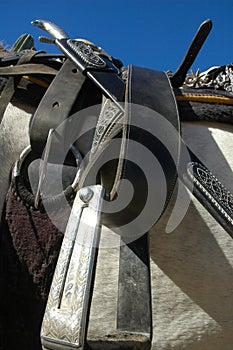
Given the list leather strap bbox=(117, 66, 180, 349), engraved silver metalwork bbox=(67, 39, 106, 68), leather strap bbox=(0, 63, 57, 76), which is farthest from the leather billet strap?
leather strap bbox=(0, 63, 57, 76)

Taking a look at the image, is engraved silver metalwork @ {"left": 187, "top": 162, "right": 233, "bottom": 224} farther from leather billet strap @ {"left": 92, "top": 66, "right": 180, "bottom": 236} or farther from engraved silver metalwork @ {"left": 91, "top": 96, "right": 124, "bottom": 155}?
engraved silver metalwork @ {"left": 91, "top": 96, "right": 124, "bottom": 155}

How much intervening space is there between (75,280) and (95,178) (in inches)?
11.2

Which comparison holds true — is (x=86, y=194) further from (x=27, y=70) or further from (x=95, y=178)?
(x=27, y=70)

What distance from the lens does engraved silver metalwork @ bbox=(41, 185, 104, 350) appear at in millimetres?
884

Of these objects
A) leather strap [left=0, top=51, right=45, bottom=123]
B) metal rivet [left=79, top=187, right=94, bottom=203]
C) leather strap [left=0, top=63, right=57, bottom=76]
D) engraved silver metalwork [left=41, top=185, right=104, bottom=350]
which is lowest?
engraved silver metalwork [left=41, top=185, right=104, bottom=350]

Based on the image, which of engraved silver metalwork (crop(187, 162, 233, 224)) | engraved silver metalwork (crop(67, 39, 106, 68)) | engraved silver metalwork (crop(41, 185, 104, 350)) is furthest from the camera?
engraved silver metalwork (crop(67, 39, 106, 68))

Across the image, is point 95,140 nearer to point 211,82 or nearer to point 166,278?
point 166,278

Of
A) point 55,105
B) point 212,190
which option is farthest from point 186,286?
point 55,105

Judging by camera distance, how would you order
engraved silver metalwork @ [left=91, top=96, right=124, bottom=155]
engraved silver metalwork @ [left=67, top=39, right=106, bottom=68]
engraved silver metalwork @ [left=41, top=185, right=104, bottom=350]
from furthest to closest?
engraved silver metalwork @ [left=67, top=39, right=106, bottom=68]
engraved silver metalwork @ [left=91, top=96, right=124, bottom=155]
engraved silver metalwork @ [left=41, top=185, right=104, bottom=350]

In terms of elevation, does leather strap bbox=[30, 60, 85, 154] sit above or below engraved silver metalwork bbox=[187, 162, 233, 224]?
above

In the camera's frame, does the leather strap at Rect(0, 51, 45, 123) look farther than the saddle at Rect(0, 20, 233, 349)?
Yes

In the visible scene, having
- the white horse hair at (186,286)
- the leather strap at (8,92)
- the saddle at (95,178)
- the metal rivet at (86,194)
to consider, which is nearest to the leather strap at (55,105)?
the saddle at (95,178)

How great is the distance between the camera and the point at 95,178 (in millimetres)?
1138

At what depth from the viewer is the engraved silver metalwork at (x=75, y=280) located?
884mm
